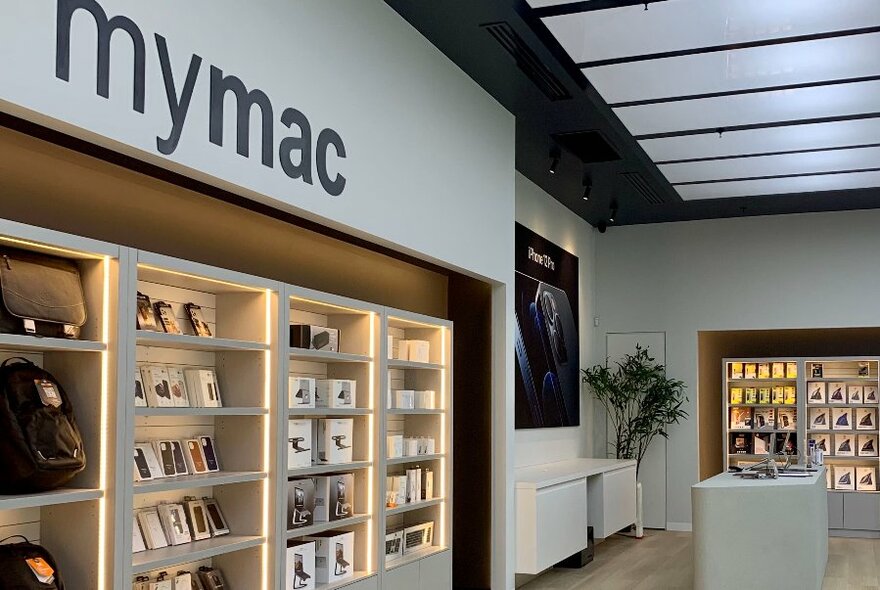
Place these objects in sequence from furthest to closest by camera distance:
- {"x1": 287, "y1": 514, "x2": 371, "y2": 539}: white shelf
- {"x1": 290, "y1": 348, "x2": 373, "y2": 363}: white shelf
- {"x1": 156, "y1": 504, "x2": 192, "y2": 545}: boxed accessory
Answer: {"x1": 290, "y1": 348, "x2": 373, "y2": 363}: white shelf, {"x1": 287, "y1": 514, "x2": 371, "y2": 539}: white shelf, {"x1": 156, "y1": 504, "x2": 192, "y2": 545}: boxed accessory

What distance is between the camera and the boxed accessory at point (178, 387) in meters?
4.67

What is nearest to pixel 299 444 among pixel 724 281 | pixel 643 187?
pixel 643 187

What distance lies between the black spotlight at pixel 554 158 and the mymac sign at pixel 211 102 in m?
4.16

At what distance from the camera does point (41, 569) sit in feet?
12.1

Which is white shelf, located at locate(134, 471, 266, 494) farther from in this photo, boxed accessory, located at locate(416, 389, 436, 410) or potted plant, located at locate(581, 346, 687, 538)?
potted plant, located at locate(581, 346, 687, 538)

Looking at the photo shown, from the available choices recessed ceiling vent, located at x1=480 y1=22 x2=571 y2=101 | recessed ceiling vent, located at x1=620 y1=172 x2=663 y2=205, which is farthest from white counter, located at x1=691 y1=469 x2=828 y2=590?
recessed ceiling vent, located at x1=620 y1=172 x2=663 y2=205

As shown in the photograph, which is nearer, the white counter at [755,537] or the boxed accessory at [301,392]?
the boxed accessory at [301,392]

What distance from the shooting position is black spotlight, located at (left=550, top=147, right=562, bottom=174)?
30.9 feet

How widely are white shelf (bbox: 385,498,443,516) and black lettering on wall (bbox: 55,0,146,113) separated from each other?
3.29m

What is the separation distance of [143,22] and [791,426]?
1046 cm

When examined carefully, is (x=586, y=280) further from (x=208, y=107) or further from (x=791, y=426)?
(x=208, y=107)

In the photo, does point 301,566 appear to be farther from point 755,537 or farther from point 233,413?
point 755,537

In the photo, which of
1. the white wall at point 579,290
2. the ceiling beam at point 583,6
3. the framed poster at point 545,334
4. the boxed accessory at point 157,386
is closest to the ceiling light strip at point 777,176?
the white wall at point 579,290

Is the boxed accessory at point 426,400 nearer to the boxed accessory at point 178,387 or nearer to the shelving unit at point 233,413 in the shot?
the shelving unit at point 233,413
